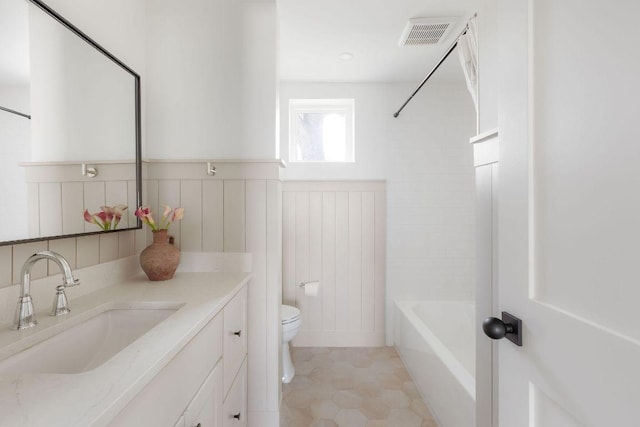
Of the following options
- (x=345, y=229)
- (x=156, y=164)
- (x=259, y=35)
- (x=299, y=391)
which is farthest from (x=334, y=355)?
(x=259, y=35)

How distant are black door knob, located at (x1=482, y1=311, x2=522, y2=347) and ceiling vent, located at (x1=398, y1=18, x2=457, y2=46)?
1.86 m

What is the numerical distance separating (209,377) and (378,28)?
2.15m

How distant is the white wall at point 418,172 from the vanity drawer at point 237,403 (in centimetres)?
155

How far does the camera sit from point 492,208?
100 centimetres

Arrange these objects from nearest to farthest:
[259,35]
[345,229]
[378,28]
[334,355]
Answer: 1. [259,35]
2. [378,28]
3. [334,355]
4. [345,229]

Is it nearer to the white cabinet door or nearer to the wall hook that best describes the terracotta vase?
the wall hook

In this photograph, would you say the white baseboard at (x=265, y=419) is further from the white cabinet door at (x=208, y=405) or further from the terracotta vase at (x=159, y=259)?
the terracotta vase at (x=159, y=259)

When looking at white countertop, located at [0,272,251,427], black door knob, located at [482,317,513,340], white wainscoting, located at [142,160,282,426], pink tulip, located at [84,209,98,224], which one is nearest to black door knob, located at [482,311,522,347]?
black door knob, located at [482,317,513,340]

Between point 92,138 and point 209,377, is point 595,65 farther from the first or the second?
point 92,138

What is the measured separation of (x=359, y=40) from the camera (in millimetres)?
2080

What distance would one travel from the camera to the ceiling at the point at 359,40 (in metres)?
1.76

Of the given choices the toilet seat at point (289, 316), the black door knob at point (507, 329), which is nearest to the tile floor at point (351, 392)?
the toilet seat at point (289, 316)

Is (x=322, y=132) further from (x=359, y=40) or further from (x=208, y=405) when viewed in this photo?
(x=208, y=405)

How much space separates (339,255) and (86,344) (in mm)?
1989
